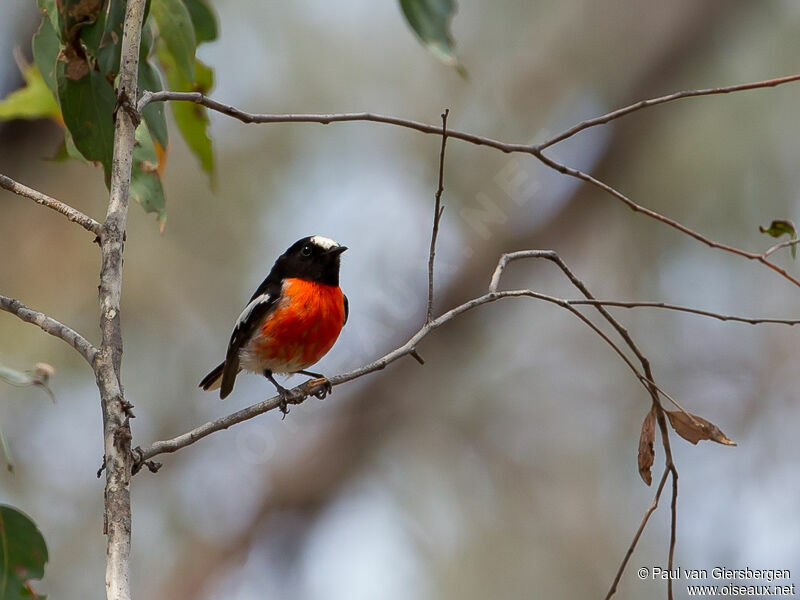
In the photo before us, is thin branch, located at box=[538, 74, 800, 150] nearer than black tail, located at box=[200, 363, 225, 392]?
Yes

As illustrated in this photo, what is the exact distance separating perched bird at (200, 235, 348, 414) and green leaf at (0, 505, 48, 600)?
155 centimetres

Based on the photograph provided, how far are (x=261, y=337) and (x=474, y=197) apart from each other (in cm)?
317

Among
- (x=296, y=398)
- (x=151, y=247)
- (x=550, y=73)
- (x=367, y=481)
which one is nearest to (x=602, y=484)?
(x=367, y=481)

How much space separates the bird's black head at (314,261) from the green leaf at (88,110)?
1722mm

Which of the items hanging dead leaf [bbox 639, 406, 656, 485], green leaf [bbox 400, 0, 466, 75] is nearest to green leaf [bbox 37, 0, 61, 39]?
green leaf [bbox 400, 0, 466, 75]

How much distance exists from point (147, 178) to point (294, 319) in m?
1.35

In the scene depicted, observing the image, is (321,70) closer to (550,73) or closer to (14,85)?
(550,73)

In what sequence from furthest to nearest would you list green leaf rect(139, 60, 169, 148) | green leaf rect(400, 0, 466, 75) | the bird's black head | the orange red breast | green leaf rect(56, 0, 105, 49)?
the bird's black head → the orange red breast → green leaf rect(400, 0, 466, 75) → green leaf rect(139, 60, 169, 148) → green leaf rect(56, 0, 105, 49)

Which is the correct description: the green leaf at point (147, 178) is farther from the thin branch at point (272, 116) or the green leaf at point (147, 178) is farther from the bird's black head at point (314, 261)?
the bird's black head at point (314, 261)

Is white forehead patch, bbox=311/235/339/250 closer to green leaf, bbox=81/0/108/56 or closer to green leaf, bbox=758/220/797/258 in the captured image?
green leaf, bbox=81/0/108/56

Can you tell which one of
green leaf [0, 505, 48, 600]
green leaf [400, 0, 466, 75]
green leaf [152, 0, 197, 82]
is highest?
green leaf [400, 0, 466, 75]

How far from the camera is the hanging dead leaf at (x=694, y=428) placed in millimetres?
1881

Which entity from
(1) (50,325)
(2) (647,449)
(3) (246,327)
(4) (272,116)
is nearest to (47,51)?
(4) (272,116)

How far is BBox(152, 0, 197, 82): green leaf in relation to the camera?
2.24 m
